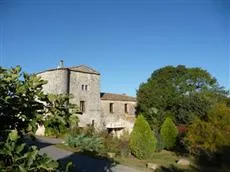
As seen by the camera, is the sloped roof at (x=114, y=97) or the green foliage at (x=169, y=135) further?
the sloped roof at (x=114, y=97)

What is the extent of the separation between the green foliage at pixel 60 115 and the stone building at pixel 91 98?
2405 cm

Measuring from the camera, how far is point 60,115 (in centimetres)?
343

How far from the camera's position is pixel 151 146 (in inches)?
739

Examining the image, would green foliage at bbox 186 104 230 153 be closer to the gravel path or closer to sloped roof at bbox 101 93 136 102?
the gravel path

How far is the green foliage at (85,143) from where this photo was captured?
61.3 feet

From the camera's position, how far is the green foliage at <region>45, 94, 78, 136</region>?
337 centimetres

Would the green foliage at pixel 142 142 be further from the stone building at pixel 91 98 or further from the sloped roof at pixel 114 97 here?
the sloped roof at pixel 114 97

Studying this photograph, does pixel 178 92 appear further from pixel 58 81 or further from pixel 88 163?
pixel 88 163

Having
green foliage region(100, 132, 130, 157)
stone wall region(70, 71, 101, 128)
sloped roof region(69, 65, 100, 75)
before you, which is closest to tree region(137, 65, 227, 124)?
stone wall region(70, 71, 101, 128)

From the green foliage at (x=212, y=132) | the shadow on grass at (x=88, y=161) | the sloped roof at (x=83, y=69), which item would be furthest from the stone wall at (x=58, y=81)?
the green foliage at (x=212, y=132)

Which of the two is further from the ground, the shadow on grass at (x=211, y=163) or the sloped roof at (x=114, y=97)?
the sloped roof at (x=114, y=97)

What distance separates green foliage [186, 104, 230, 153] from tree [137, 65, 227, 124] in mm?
10733

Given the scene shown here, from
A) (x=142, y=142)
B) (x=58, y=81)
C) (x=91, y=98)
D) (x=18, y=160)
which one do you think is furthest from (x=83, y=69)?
(x=18, y=160)

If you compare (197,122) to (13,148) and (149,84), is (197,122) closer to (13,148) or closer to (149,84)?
(13,148)
